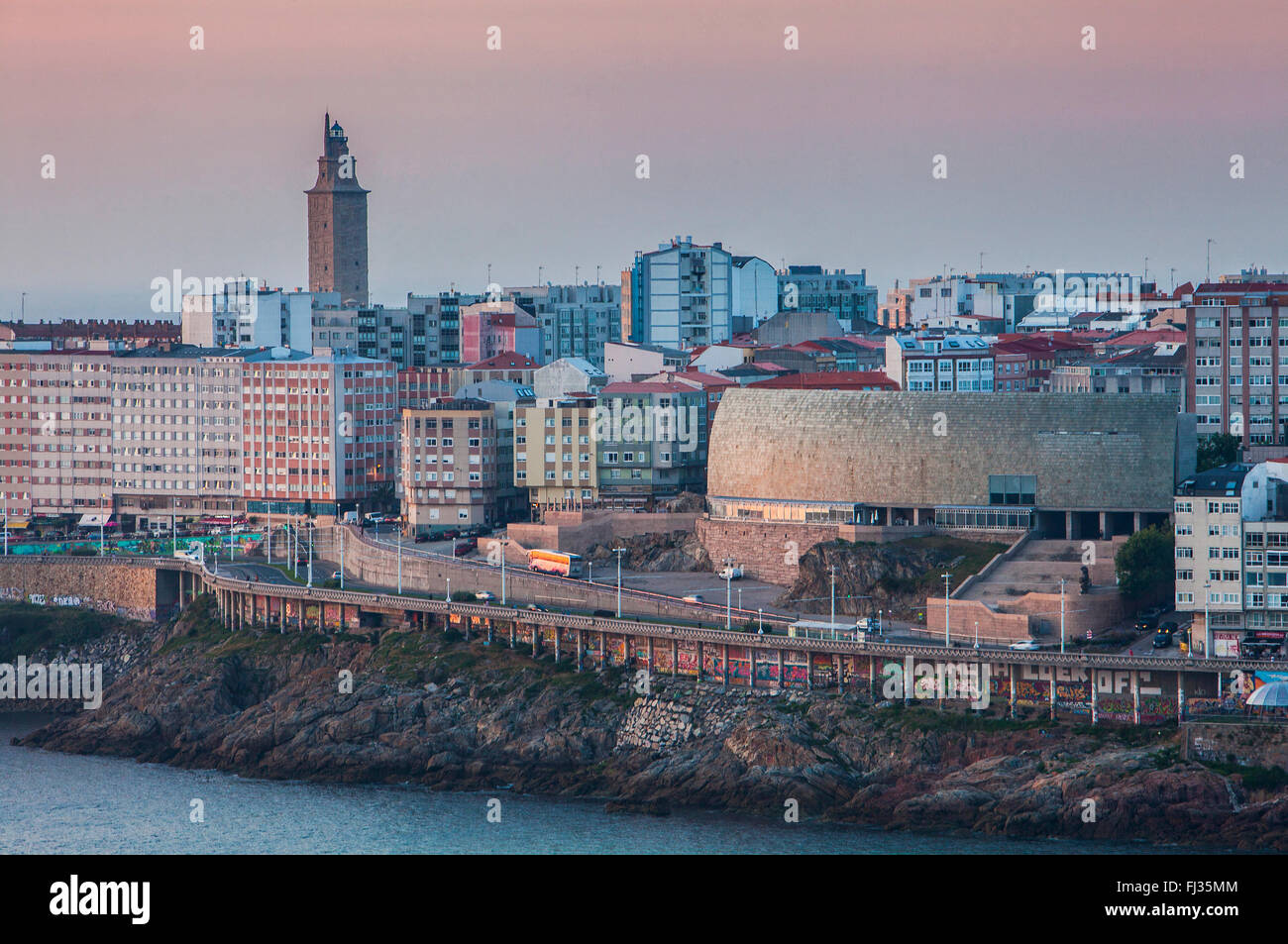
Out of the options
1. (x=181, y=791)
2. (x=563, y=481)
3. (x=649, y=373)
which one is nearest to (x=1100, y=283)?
(x=649, y=373)

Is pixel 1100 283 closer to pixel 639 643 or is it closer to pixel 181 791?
pixel 639 643

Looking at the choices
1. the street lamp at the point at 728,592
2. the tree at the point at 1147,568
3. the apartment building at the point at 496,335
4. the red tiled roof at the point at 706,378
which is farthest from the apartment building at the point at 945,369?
the tree at the point at 1147,568

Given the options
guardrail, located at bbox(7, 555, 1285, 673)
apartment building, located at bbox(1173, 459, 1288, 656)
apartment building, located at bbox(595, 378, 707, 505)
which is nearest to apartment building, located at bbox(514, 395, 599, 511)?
apartment building, located at bbox(595, 378, 707, 505)

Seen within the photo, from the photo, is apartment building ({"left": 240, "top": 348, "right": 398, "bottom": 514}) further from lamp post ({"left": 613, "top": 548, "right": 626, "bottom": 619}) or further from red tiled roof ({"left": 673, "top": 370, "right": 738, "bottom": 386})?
lamp post ({"left": 613, "top": 548, "right": 626, "bottom": 619})

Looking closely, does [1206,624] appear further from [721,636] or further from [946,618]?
[721,636]

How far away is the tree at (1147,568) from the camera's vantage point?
232 feet

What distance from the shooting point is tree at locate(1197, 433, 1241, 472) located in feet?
275

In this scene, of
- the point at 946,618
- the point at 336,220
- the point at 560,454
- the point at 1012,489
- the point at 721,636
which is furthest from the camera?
the point at 336,220

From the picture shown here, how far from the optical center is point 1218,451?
85.4 metres

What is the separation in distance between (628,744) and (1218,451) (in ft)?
91.1

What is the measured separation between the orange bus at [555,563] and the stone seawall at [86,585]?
18.2 meters

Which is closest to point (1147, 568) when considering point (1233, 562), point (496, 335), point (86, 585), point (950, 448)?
point (1233, 562)

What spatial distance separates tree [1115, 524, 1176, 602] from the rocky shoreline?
8060mm

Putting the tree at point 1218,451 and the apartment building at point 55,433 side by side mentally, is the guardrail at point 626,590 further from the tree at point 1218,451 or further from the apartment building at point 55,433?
the apartment building at point 55,433
